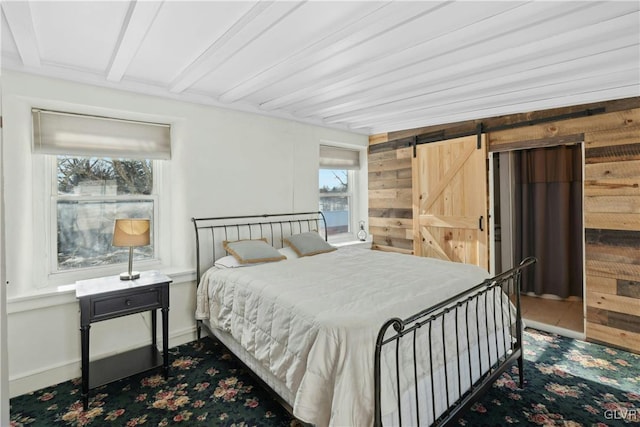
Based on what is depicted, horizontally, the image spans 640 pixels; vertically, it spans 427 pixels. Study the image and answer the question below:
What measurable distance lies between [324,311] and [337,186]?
340cm

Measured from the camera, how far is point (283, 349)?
6.59 feet

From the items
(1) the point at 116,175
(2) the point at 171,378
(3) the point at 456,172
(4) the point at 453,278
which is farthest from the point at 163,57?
(3) the point at 456,172

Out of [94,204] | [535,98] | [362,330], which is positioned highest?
[535,98]

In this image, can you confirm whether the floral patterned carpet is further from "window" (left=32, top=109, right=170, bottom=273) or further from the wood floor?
"window" (left=32, top=109, right=170, bottom=273)

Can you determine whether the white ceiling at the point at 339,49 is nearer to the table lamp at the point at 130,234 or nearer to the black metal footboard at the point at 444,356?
the table lamp at the point at 130,234

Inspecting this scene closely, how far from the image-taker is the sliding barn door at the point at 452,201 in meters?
3.99

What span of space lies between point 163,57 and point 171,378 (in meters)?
2.50

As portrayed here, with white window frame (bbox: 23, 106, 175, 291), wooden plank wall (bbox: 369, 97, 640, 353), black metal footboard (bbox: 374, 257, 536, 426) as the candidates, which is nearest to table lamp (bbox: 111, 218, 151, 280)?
white window frame (bbox: 23, 106, 175, 291)

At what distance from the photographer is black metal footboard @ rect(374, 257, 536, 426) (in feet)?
5.33

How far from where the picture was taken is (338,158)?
502cm

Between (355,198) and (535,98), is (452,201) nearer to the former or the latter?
(535,98)

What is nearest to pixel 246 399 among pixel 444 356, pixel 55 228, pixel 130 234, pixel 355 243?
pixel 444 356

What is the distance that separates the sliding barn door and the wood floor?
893 millimetres

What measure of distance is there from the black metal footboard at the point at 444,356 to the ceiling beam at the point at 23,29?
2509 mm
